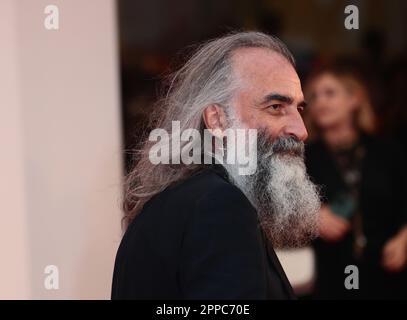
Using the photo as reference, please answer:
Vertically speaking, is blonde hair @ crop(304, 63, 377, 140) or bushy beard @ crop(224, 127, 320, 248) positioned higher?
blonde hair @ crop(304, 63, 377, 140)

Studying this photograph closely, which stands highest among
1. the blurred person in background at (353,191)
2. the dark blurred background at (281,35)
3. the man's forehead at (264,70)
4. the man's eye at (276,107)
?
the dark blurred background at (281,35)

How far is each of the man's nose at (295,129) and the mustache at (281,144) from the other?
12mm

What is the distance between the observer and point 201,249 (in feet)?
5.00

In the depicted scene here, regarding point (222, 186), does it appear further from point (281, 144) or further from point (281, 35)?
point (281, 35)

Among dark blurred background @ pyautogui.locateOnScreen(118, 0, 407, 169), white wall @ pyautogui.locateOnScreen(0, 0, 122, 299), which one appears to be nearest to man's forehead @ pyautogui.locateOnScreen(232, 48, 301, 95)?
white wall @ pyautogui.locateOnScreen(0, 0, 122, 299)

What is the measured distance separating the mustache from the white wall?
1.27 metres

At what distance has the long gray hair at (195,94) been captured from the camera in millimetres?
1807

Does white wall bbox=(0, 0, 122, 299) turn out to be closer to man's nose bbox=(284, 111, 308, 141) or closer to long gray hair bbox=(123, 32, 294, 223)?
long gray hair bbox=(123, 32, 294, 223)

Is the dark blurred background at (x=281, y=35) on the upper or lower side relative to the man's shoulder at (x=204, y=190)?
upper

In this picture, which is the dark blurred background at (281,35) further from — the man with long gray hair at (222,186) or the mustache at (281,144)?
the mustache at (281,144)

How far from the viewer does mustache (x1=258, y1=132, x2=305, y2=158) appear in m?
1.77

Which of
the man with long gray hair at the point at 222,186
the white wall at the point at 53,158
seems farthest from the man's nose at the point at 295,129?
the white wall at the point at 53,158

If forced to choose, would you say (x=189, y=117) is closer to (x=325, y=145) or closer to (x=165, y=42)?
(x=325, y=145)
